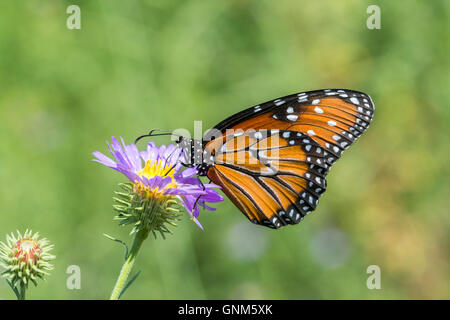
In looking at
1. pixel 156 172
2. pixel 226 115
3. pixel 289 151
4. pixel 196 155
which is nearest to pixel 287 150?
pixel 289 151

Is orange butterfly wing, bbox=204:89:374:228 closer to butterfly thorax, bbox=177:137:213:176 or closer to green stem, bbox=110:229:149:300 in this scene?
butterfly thorax, bbox=177:137:213:176

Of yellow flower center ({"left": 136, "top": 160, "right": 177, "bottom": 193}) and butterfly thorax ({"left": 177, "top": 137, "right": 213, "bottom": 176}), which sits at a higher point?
butterfly thorax ({"left": 177, "top": 137, "right": 213, "bottom": 176})

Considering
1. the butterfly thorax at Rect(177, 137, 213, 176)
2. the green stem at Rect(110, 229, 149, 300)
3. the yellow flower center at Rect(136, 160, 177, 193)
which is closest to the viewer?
the green stem at Rect(110, 229, 149, 300)

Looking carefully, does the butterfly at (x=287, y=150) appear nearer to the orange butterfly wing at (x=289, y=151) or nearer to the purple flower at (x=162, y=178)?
the orange butterfly wing at (x=289, y=151)

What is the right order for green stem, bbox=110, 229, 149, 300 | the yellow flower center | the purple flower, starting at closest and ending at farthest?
green stem, bbox=110, 229, 149, 300
the purple flower
the yellow flower center

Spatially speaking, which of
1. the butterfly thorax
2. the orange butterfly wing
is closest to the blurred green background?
the orange butterfly wing

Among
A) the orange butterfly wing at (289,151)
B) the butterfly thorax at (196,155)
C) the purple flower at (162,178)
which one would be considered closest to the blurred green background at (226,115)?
the orange butterfly wing at (289,151)

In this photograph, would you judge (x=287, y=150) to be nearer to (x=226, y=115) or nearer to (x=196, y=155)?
(x=196, y=155)

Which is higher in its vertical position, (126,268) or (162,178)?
(162,178)
